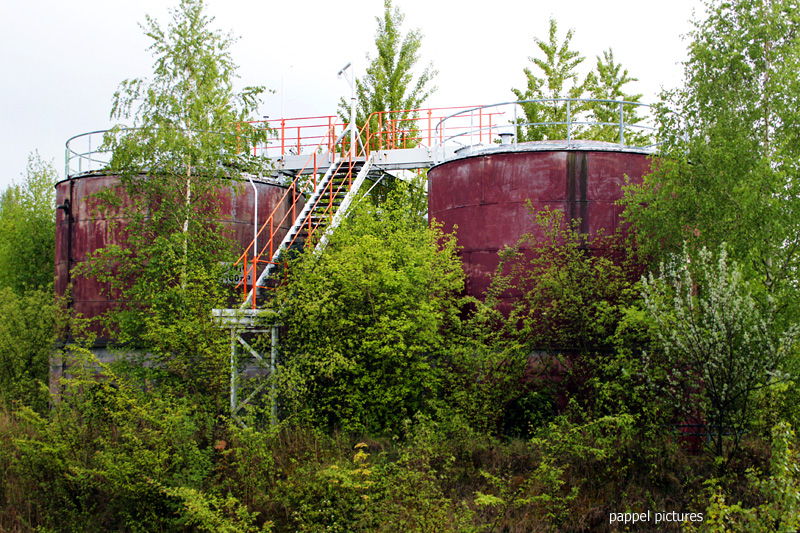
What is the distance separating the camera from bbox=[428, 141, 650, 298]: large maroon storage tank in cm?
1343

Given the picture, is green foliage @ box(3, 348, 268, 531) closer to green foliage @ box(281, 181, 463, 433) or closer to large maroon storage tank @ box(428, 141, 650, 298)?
green foliage @ box(281, 181, 463, 433)

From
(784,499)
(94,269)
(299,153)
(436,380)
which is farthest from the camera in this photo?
(299,153)

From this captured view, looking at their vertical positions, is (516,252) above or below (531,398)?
above

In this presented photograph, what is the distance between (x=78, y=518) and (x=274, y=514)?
3.02m

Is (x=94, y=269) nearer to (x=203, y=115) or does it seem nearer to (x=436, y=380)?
(x=203, y=115)

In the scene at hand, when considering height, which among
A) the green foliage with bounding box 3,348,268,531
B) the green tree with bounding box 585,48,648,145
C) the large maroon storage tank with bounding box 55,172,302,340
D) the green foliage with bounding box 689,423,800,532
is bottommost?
the green foliage with bounding box 3,348,268,531

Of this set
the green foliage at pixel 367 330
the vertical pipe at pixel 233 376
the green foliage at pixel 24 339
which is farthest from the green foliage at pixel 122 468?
the green foliage at pixel 24 339

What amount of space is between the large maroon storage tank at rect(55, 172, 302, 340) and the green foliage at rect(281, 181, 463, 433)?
5.11 metres

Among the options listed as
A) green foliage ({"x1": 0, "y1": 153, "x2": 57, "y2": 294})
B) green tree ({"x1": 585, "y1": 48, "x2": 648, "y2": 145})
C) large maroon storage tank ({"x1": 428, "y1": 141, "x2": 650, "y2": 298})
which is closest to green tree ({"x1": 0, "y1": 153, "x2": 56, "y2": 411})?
green foliage ({"x1": 0, "y1": 153, "x2": 57, "y2": 294})

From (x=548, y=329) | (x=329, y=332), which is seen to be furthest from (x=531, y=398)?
(x=329, y=332)

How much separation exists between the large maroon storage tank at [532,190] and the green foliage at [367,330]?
1563mm

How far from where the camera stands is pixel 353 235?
12938mm

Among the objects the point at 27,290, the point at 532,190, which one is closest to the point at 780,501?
the point at 532,190

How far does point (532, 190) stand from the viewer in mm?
13641
